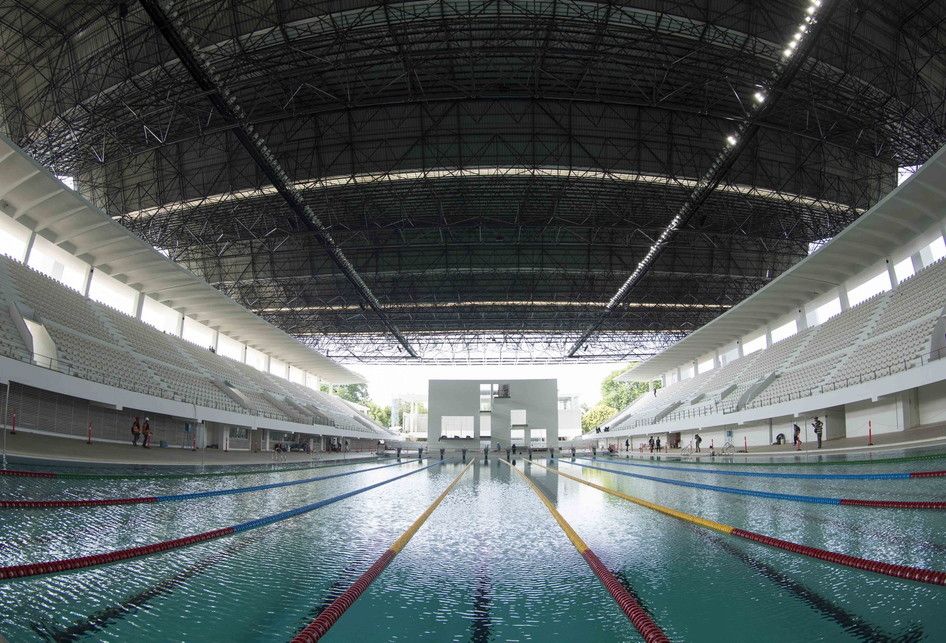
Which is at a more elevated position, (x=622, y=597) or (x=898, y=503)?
(x=622, y=597)

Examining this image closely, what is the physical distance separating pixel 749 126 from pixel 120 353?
2435 centimetres

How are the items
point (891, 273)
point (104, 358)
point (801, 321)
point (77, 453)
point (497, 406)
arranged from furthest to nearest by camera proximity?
point (497, 406)
point (801, 321)
point (891, 273)
point (104, 358)
point (77, 453)

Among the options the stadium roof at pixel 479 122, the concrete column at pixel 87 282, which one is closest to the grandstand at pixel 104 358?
the concrete column at pixel 87 282

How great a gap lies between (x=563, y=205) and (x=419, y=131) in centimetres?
745

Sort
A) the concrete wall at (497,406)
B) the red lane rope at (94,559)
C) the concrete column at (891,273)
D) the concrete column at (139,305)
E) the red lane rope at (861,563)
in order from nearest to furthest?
1. the red lane rope at (861,563)
2. the red lane rope at (94,559)
3. the concrete column at (891,273)
4. the concrete column at (139,305)
5. the concrete wall at (497,406)

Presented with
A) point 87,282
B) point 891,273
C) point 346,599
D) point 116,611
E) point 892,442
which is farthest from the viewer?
point 87,282

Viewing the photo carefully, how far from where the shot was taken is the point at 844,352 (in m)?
21.9

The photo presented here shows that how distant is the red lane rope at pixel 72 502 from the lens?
6227 millimetres

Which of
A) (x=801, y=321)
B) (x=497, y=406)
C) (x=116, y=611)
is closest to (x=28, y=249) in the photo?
(x=116, y=611)

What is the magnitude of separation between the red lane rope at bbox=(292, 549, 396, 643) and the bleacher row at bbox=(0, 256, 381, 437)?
47.6 ft

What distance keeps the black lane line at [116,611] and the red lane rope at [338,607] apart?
101 centimetres

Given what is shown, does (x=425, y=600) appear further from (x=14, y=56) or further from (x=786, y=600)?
(x=14, y=56)

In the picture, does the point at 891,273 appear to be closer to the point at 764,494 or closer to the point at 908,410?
the point at 908,410

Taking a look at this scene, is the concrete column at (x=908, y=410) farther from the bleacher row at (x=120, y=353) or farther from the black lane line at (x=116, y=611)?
the bleacher row at (x=120, y=353)
